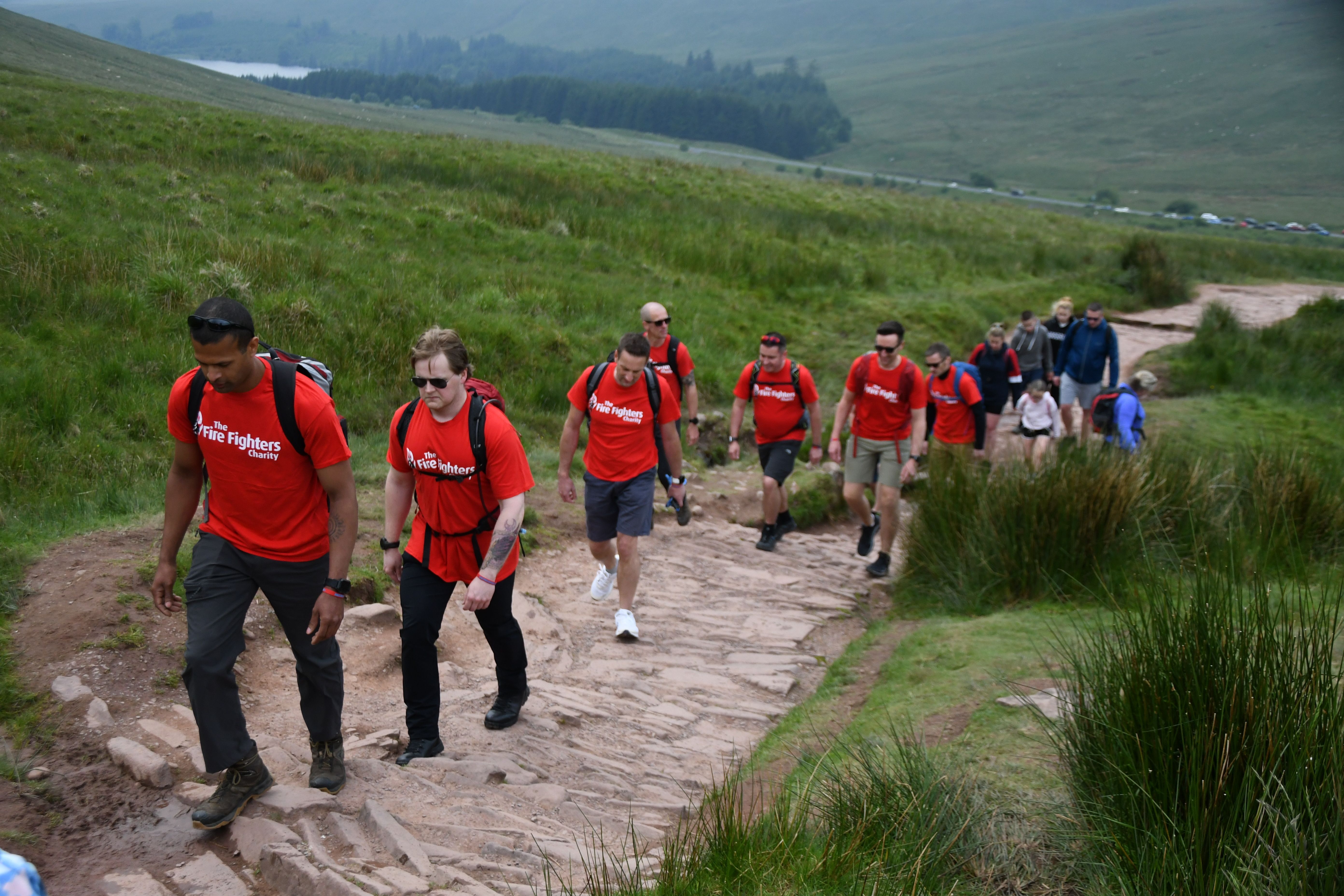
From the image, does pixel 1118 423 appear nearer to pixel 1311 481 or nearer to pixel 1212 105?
pixel 1311 481

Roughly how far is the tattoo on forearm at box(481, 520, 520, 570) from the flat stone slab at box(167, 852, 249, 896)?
5.37 feet

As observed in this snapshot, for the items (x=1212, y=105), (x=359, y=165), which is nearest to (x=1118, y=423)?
(x=359, y=165)

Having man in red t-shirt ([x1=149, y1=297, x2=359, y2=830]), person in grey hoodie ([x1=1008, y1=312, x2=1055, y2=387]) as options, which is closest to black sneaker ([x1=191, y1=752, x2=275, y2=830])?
man in red t-shirt ([x1=149, y1=297, x2=359, y2=830])

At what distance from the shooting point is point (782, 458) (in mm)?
9227

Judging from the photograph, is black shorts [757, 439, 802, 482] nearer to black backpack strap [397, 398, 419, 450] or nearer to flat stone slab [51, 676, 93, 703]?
black backpack strap [397, 398, 419, 450]

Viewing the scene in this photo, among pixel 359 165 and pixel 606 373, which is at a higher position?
pixel 359 165

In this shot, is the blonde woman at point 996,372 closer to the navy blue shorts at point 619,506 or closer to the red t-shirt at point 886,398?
the red t-shirt at point 886,398

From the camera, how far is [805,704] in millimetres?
6105

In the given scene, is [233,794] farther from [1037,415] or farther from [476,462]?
[1037,415]

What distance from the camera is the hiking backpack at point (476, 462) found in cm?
458

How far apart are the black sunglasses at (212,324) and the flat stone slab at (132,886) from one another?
77.1 inches

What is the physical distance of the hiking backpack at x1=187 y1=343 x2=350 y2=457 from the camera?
381cm

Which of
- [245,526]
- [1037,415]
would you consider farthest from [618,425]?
[1037,415]

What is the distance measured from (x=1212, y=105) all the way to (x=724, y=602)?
229 metres
